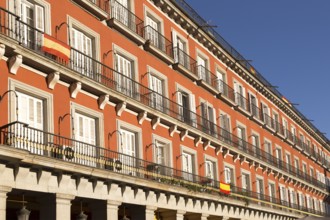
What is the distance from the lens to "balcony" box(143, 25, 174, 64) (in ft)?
90.6

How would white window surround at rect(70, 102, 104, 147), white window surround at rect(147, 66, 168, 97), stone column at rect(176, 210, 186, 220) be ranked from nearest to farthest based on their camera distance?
white window surround at rect(70, 102, 104, 147) < stone column at rect(176, 210, 186, 220) < white window surround at rect(147, 66, 168, 97)

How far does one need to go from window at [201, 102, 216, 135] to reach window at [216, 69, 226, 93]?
2194 mm

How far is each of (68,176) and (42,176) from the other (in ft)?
4.06

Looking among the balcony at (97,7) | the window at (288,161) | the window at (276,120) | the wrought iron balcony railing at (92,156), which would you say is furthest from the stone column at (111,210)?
the window at (288,161)

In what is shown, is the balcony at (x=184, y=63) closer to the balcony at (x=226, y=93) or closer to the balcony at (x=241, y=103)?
the balcony at (x=226, y=93)

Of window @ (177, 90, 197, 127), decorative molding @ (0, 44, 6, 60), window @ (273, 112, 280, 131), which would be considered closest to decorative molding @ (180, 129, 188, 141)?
window @ (177, 90, 197, 127)

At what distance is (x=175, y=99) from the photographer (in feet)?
98.5

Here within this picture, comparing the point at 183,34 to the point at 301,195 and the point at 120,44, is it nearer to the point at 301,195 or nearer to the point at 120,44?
the point at 120,44

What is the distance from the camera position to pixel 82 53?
71.3ft

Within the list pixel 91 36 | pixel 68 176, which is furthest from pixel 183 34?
pixel 68 176

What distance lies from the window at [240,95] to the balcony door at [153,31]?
39.0 ft

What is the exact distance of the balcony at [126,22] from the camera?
2491 cm

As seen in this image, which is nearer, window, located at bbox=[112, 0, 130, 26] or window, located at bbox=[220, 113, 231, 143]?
window, located at bbox=[112, 0, 130, 26]

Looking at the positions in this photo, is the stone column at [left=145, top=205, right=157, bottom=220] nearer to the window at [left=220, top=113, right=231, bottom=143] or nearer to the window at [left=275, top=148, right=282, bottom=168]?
the window at [left=220, top=113, right=231, bottom=143]
